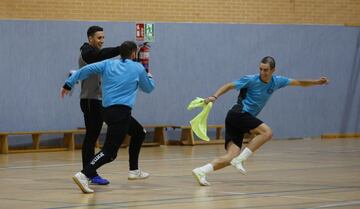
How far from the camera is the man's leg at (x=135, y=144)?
39.2 ft

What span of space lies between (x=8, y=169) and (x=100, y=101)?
362 cm

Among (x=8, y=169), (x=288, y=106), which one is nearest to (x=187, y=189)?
(x=8, y=169)

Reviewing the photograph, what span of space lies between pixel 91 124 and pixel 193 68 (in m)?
9.97

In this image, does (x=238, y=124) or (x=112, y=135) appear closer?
(x=112, y=135)

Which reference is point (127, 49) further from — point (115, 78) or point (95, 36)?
point (95, 36)

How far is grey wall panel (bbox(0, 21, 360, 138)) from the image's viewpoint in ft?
64.1

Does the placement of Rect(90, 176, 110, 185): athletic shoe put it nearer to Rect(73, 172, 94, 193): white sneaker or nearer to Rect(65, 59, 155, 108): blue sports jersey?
Rect(73, 172, 94, 193): white sneaker

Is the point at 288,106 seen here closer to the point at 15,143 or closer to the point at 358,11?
the point at 358,11

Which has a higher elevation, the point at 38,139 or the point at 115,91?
the point at 115,91

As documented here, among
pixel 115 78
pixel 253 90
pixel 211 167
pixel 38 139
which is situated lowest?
pixel 38 139

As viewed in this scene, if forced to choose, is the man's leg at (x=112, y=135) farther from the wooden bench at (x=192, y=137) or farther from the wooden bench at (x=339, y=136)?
the wooden bench at (x=339, y=136)

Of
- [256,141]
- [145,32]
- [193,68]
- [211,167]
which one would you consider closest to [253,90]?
[256,141]

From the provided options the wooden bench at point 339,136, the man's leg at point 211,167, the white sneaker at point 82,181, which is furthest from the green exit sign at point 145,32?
the white sneaker at point 82,181

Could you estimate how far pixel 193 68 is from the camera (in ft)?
71.5
